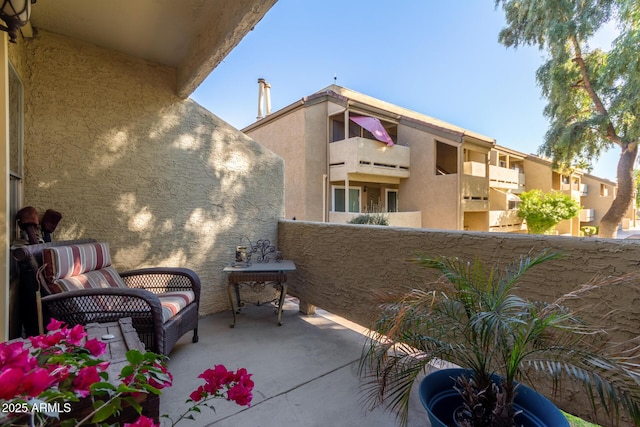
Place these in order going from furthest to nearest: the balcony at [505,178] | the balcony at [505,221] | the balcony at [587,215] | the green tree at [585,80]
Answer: the balcony at [587,215] → the balcony at [505,178] → the balcony at [505,221] → the green tree at [585,80]

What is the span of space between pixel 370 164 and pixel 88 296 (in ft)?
35.3

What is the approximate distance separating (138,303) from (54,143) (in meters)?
2.27

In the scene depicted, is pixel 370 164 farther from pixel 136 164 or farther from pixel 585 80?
pixel 136 164

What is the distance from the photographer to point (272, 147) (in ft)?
41.9

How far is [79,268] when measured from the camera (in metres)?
2.91

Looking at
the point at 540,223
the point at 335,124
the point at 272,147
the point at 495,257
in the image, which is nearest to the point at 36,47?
the point at 495,257

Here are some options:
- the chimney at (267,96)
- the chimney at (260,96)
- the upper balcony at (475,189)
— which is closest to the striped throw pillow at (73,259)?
the chimney at (260,96)

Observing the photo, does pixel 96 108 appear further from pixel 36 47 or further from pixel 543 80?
pixel 543 80

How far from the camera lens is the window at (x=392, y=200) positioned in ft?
46.5

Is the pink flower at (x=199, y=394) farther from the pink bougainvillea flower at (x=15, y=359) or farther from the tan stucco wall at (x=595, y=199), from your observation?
the tan stucco wall at (x=595, y=199)

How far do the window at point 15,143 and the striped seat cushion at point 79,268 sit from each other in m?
0.60

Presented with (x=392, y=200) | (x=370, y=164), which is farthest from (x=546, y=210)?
(x=370, y=164)

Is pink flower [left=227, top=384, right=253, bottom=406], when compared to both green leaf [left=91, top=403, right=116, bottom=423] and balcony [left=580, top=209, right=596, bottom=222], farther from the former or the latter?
balcony [left=580, top=209, right=596, bottom=222]

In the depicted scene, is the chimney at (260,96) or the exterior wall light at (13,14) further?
the chimney at (260,96)
